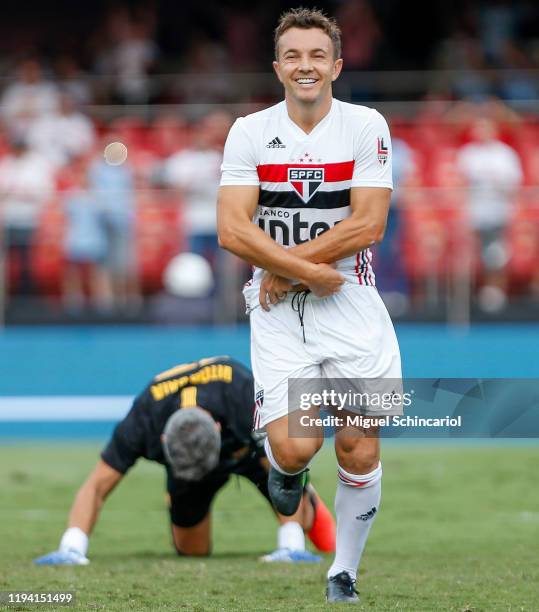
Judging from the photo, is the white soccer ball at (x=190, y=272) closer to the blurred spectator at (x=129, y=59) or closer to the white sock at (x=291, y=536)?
the blurred spectator at (x=129, y=59)

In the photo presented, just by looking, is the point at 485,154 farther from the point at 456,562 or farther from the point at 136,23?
the point at 456,562

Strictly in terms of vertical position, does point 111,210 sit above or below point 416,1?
below

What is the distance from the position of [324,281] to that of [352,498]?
94 centimetres

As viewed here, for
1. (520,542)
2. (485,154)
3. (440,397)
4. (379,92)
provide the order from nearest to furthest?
(440,397) < (520,542) < (485,154) < (379,92)

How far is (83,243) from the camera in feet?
44.0

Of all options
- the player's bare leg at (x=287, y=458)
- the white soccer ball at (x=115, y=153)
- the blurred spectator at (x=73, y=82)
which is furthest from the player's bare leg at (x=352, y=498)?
the blurred spectator at (x=73, y=82)

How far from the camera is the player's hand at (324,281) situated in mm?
5637

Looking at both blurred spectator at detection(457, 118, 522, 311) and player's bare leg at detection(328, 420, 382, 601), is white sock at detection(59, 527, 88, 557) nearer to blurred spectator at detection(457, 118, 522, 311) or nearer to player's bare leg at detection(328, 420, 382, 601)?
player's bare leg at detection(328, 420, 382, 601)

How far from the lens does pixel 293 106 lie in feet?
19.1

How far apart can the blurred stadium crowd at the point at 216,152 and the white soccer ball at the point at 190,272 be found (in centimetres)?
7

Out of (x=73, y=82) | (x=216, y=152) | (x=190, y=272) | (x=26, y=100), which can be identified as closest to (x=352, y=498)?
(x=190, y=272)

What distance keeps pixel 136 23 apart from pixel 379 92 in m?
3.76

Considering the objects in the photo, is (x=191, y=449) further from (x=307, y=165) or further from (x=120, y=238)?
(x=120, y=238)

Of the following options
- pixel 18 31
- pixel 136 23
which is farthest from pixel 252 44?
pixel 18 31
